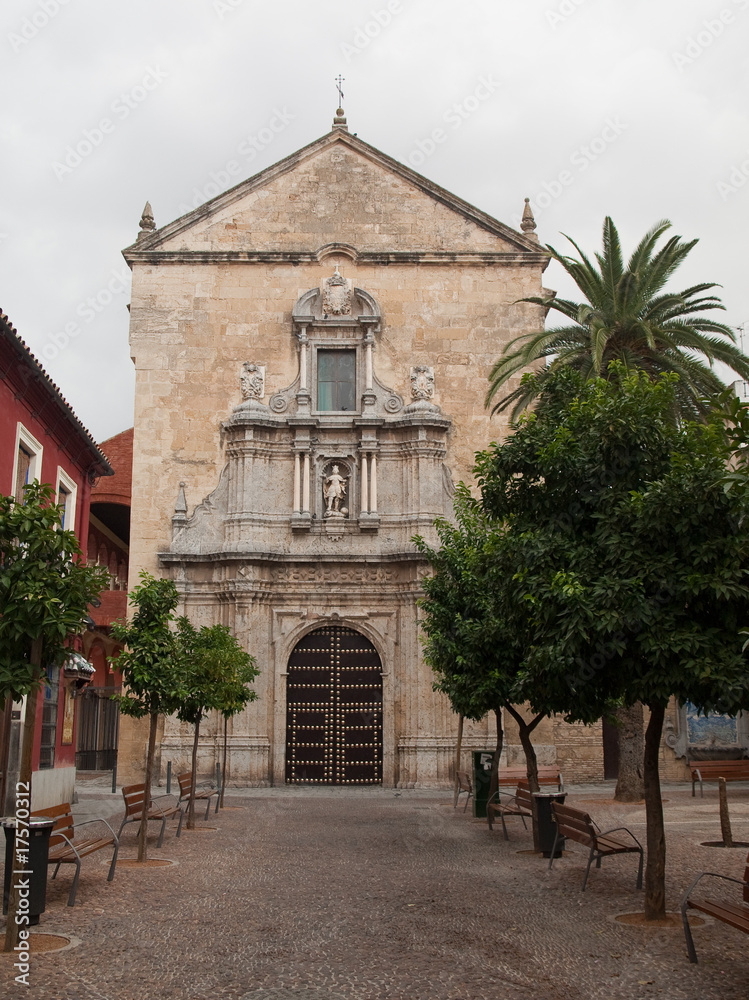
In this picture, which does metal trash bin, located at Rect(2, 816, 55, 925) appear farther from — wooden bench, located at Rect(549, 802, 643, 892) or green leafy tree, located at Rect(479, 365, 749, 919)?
wooden bench, located at Rect(549, 802, 643, 892)

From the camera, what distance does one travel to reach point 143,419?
27.0 metres

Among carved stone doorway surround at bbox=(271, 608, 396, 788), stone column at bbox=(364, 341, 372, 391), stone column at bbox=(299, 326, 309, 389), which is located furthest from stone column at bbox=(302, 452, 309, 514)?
carved stone doorway surround at bbox=(271, 608, 396, 788)

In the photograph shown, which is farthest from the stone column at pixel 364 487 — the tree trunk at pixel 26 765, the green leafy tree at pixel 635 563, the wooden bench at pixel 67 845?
the tree trunk at pixel 26 765

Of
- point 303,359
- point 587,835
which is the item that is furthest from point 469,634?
point 303,359

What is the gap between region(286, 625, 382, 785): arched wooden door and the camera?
84.7 feet

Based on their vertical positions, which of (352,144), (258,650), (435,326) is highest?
(352,144)

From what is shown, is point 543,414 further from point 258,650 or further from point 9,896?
point 258,650

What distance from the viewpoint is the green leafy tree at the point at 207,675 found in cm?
1548

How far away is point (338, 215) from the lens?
28578 mm

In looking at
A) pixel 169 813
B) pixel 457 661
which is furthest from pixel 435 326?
pixel 169 813

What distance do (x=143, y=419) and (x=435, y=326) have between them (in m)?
8.17

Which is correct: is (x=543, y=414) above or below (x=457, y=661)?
above

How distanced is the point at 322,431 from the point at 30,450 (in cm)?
1052

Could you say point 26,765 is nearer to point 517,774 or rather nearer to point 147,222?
point 517,774
